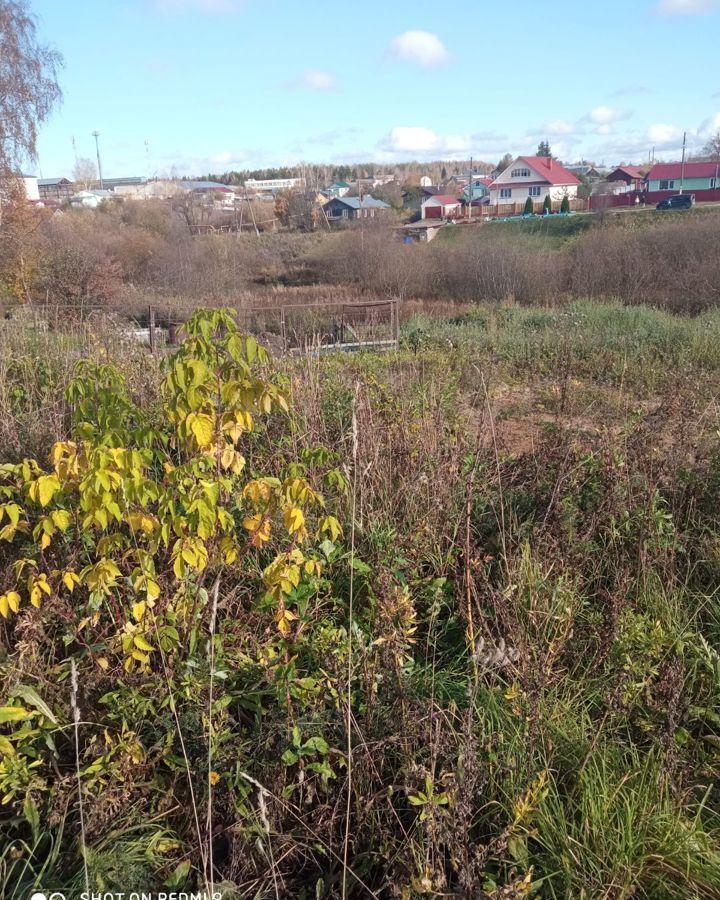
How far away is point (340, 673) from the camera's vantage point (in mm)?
2188

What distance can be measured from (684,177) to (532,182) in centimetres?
1222

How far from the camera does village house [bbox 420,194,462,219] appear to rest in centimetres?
5875

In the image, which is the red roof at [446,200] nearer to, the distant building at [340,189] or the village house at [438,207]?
the village house at [438,207]

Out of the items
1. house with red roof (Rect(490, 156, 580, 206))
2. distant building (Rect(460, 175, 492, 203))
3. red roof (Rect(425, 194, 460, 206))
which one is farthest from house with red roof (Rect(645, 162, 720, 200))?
red roof (Rect(425, 194, 460, 206))

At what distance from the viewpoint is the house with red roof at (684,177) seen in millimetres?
55194

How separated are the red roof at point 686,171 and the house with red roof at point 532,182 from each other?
21.4ft

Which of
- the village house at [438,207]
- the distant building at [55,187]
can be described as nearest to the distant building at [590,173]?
the village house at [438,207]

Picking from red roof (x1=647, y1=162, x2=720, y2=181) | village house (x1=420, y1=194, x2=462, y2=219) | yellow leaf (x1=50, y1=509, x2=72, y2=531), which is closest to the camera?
yellow leaf (x1=50, y1=509, x2=72, y2=531)

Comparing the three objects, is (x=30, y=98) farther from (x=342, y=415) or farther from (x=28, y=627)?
(x=28, y=627)

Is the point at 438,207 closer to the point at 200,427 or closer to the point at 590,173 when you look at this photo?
the point at 590,173

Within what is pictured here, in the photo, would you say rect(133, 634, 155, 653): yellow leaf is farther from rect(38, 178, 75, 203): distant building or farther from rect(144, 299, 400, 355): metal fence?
rect(38, 178, 75, 203): distant building

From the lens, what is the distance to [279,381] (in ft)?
10.6

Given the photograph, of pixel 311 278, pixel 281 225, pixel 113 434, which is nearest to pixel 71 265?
pixel 311 278

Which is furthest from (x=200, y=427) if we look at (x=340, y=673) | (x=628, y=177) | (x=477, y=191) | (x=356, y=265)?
(x=477, y=191)
